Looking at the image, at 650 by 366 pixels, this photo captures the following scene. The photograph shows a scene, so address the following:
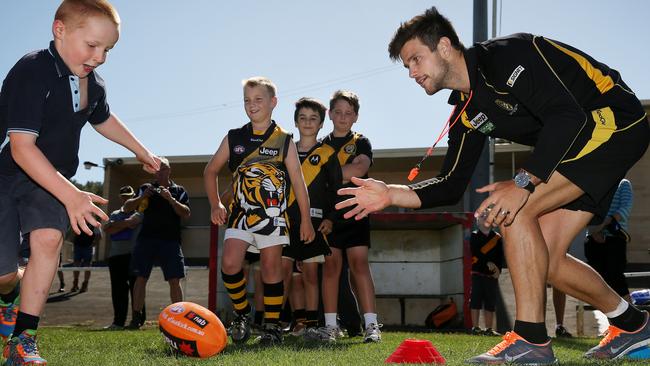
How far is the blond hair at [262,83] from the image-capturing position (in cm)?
650

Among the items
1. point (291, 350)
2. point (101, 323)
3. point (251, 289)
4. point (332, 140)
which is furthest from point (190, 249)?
point (291, 350)

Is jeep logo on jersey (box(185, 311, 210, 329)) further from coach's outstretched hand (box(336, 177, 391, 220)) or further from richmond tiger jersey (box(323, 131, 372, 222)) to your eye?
richmond tiger jersey (box(323, 131, 372, 222))

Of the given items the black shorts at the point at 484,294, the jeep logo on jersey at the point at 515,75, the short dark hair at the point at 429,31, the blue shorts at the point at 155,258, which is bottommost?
the black shorts at the point at 484,294

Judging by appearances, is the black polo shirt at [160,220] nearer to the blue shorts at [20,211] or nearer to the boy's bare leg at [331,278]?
the boy's bare leg at [331,278]

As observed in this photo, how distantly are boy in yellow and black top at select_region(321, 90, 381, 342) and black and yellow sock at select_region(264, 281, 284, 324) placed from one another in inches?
28.3

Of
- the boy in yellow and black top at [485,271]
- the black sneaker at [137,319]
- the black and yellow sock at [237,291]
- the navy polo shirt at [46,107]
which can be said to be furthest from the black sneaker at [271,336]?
the black sneaker at [137,319]

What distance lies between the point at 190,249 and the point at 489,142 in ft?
70.0

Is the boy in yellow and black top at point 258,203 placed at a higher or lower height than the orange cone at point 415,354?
higher

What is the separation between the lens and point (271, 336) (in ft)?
18.9

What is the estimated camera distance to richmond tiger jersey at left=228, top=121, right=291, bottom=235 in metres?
5.96

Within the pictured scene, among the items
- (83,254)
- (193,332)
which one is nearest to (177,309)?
(193,332)

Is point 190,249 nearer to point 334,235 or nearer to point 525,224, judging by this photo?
point 334,235

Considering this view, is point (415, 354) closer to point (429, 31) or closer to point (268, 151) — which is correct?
point (429, 31)

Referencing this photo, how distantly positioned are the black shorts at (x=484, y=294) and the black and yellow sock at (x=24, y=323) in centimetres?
667
